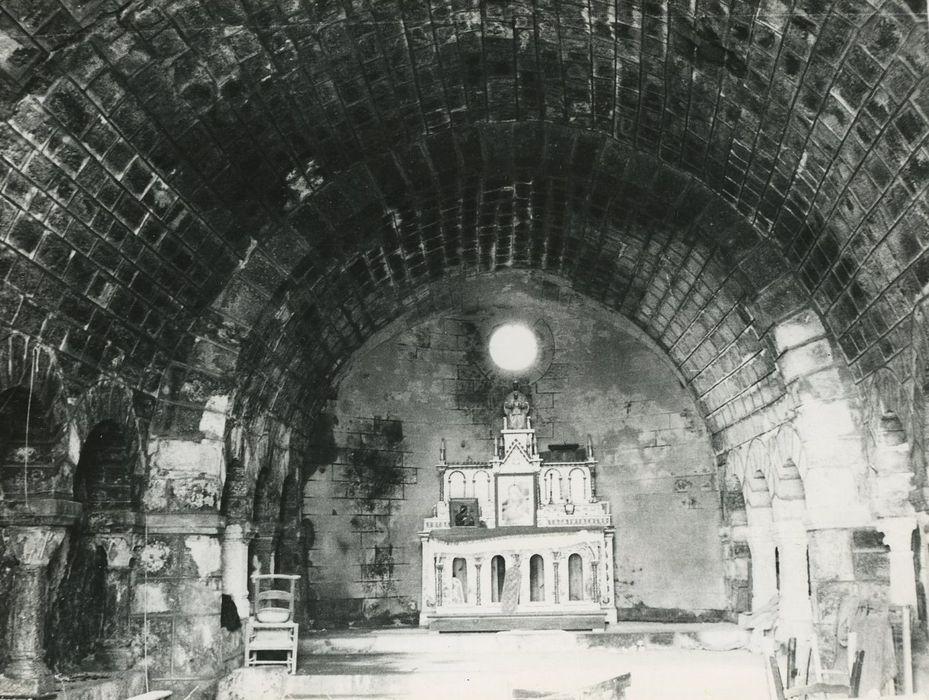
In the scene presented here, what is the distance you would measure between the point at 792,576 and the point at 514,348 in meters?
6.09

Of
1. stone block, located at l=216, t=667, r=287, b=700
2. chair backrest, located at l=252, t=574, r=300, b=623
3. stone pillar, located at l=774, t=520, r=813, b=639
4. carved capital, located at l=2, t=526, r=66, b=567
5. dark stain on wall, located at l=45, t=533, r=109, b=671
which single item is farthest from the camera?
stone pillar, located at l=774, t=520, r=813, b=639

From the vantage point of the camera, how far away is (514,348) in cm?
1620

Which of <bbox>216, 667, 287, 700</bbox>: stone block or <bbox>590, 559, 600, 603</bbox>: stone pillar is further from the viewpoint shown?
<bbox>590, 559, 600, 603</bbox>: stone pillar

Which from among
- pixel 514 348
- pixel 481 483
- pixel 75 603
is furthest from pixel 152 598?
pixel 514 348

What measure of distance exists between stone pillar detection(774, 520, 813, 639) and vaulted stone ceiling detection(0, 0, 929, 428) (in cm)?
179

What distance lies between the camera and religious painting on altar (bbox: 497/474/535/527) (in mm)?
14656

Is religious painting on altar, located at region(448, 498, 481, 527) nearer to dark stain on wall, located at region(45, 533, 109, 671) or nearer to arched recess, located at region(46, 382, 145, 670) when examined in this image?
arched recess, located at region(46, 382, 145, 670)

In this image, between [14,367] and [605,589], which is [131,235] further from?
[605,589]

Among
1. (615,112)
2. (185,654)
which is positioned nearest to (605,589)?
(185,654)

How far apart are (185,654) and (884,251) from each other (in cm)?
780

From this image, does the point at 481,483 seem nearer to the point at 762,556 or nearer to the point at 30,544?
the point at 762,556

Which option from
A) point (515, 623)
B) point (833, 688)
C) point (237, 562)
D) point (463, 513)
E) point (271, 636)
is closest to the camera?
point (833, 688)

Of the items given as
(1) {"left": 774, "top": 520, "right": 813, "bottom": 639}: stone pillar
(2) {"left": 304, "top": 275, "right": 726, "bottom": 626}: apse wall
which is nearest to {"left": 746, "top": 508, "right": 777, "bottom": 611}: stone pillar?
(1) {"left": 774, "top": 520, "right": 813, "bottom": 639}: stone pillar

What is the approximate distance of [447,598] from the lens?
45.2 ft
